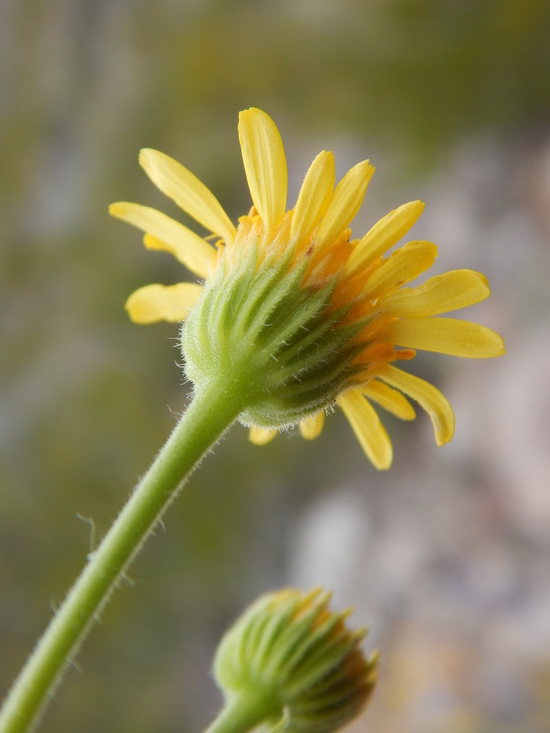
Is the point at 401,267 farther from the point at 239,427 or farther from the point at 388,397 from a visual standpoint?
the point at 239,427

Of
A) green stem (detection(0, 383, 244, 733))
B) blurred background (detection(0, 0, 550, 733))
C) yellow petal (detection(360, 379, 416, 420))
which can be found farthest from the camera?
blurred background (detection(0, 0, 550, 733))

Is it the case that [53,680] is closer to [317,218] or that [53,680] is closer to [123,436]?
[317,218]

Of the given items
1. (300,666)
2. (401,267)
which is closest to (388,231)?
(401,267)

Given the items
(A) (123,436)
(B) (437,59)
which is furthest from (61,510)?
(B) (437,59)

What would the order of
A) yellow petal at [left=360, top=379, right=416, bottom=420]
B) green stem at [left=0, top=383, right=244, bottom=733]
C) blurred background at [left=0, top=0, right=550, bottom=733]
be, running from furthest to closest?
blurred background at [left=0, top=0, right=550, bottom=733] < yellow petal at [left=360, top=379, right=416, bottom=420] < green stem at [left=0, top=383, right=244, bottom=733]

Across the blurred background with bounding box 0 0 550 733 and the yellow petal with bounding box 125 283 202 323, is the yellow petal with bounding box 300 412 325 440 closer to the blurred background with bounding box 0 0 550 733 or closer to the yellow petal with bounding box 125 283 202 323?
the yellow petal with bounding box 125 283 202 323

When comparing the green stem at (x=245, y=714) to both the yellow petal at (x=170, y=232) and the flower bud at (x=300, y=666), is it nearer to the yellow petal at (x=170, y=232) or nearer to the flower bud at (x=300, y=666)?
the flower bud at (x=300, y=666)

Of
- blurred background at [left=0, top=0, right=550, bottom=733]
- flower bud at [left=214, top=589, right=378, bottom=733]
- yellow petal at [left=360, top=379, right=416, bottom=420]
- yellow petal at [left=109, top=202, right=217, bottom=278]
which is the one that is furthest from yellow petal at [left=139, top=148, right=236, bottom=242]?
blurred background at [left=0, top=0, right=550, bottom=733]

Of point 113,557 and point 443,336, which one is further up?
point 443,336
